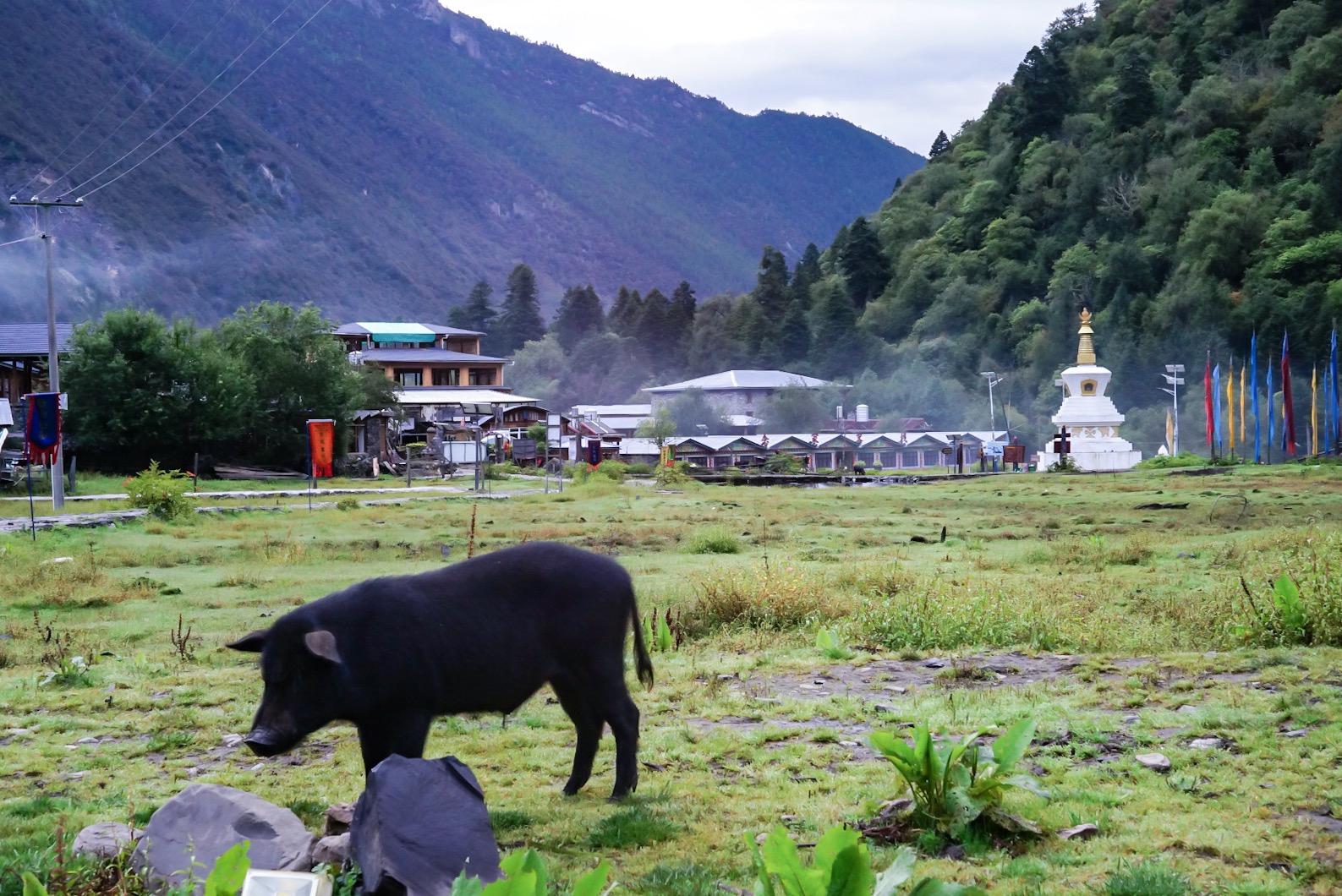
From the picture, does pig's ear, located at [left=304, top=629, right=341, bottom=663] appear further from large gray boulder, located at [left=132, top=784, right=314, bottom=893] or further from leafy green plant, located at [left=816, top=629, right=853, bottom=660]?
leafy green plant, located at [left=816, top=629, right=853, bottom=660]

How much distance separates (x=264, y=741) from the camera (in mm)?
5762

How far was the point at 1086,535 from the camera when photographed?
74.7 feet

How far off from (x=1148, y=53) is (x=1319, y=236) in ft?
156

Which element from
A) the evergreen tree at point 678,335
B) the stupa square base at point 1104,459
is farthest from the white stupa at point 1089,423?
the evergreen tree at point 678,335

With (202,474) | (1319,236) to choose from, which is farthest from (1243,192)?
(202,474)

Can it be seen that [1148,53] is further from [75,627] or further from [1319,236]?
[75,627]

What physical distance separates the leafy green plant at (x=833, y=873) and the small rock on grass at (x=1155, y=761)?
10.6ft

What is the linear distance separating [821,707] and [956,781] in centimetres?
300

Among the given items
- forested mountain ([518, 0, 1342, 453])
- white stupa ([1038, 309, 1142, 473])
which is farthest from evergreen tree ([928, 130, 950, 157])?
white stupa ([1038, 309, 1142, 473])

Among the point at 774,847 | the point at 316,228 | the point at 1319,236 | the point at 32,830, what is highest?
the point at 316,228

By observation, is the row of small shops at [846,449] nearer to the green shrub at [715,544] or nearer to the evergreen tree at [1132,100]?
the evergreen tree at [1132,100]

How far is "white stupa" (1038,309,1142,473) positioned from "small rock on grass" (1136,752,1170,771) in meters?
56.7

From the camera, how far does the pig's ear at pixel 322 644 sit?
567 cm

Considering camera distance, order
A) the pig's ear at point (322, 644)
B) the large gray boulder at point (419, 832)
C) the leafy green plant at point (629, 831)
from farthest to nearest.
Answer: the leafy green plant at point (629, 831)
the pig's ear at point (322, 644)
the large gray boulder at point (419, 832)
